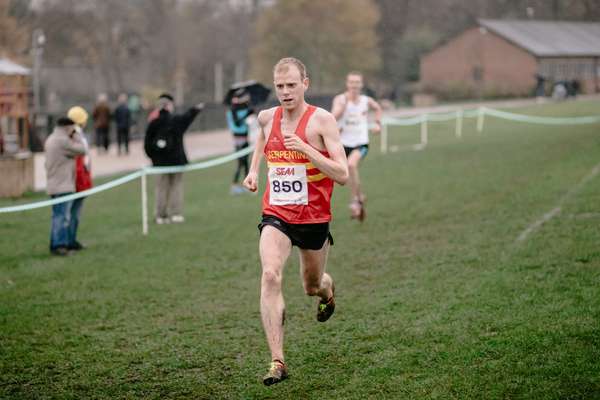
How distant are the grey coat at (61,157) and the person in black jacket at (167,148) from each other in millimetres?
2399

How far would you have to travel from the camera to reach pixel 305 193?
6012 mm

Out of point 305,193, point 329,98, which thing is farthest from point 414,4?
point 305,193

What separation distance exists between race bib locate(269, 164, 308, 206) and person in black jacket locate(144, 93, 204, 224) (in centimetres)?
776

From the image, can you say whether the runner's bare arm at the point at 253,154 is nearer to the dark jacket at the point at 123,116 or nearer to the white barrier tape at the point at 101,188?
the white barrier tape at the point at 101,188

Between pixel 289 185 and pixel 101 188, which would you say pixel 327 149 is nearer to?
pixel 289 185

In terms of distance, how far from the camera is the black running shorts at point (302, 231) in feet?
19.7

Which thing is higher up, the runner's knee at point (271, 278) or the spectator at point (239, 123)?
the spectator at point (239, 123)

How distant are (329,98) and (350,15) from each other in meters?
19.5

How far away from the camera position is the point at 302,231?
602 cm

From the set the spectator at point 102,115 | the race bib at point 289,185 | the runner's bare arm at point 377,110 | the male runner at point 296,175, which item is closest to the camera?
the male runner at point 296,175

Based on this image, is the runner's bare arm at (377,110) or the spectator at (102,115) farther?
the spectator at (102,115)

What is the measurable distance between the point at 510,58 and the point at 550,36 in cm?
699

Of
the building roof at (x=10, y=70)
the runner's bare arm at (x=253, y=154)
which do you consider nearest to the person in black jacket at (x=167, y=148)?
the runner's bare arm at (x=253, y=154)

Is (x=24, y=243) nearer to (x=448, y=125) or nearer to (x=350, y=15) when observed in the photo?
(x=448, y=125)
